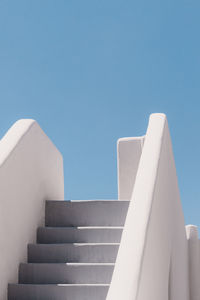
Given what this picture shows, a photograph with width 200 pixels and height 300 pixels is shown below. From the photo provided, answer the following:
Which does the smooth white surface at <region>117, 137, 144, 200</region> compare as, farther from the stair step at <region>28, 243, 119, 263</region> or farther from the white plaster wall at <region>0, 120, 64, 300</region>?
the stair step at <region>28, 243, 119, 263</region>

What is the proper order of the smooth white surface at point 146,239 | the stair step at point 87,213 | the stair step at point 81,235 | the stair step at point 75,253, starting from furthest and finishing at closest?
the stair step at point 87,213 → the stair step at point 81,235 → the stair step at point 75,253 → the smooth white surface at point 146,239

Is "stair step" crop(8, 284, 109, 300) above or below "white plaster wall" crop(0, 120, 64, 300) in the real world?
below

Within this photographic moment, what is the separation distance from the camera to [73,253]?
16.2ft

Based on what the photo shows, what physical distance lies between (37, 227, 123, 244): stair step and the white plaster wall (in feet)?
0.59

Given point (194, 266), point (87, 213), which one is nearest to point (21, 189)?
point (87, 213)

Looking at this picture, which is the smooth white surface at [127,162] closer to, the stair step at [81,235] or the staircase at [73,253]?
the staircase at [73,253]

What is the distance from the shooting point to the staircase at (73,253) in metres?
4.39

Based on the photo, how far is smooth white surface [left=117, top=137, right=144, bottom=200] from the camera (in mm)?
8078

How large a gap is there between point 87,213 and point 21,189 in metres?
0.97

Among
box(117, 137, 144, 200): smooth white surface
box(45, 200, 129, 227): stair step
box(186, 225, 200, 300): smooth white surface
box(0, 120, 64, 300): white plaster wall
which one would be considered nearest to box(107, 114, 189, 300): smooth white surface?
box(45, 200, 129, 227): stair step

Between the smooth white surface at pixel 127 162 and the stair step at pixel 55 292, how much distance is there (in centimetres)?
373

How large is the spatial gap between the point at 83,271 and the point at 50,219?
4.61ft

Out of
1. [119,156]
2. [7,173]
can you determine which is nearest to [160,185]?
[7,173]

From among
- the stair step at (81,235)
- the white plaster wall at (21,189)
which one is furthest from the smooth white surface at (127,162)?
the stair step at (81,235)
